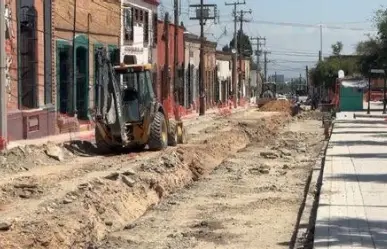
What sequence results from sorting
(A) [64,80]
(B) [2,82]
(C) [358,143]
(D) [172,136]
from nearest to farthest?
(B) [2,82] < (C) [358,143] < (D) [172,136] < (A) [64,80]

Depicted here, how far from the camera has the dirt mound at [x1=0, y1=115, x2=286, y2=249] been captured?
1073cm

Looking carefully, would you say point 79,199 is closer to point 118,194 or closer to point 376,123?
point 118,194

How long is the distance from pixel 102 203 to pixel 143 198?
2096 millimetres

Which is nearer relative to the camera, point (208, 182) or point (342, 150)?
point (208, 182)

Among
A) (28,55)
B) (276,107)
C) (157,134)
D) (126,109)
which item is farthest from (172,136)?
(276,107)

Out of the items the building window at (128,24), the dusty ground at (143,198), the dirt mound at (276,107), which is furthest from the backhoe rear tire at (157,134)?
the dirt mound at (276,107)

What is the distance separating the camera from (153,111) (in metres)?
23.5

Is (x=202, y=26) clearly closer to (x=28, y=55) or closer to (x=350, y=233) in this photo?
(x=28, y=55)

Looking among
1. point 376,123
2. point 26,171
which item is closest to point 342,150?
point 26,171

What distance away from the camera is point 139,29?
46438mm

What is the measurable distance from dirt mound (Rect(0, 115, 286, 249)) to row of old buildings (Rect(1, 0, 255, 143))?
7.01 metres

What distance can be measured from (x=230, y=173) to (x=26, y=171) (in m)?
4.93

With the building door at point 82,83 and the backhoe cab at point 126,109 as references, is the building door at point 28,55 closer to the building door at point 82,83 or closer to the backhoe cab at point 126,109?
the backhoe cab at point 126,109

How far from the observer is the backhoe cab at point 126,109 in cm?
2209
